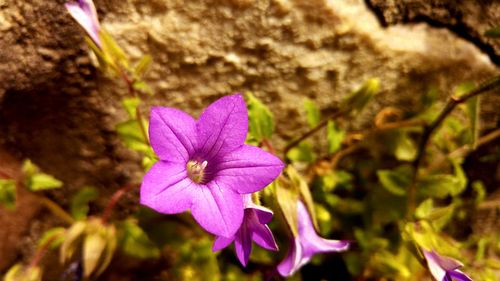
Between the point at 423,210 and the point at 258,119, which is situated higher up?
the point at 258,119

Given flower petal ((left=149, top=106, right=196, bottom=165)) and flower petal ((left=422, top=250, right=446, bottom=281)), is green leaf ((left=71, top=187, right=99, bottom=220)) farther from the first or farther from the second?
flower petal ((left=422, top=250, right=446, bottom=281))

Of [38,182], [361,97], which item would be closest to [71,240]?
[38,182]

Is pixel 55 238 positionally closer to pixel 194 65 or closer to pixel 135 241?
pixel 135 241

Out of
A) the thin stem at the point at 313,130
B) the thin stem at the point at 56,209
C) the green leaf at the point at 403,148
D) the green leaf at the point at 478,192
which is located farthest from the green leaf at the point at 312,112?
the thin stem at the point at 56,209

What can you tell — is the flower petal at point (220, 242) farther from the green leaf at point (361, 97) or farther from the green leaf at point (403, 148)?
the green leaf at point (403, 148)

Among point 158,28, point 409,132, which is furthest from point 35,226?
point 409,132

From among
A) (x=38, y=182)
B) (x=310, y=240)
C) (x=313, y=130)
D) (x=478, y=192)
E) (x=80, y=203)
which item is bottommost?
(x=478, y=192)

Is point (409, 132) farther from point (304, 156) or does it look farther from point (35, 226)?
point (35, 226)
